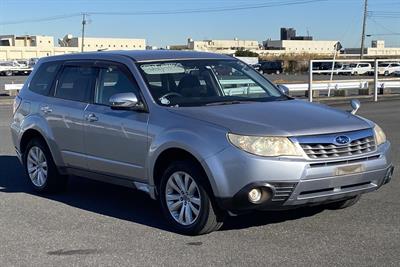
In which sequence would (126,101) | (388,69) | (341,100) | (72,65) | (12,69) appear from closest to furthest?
(126,101), (72,65), (341,100), (388,69), (12,69)

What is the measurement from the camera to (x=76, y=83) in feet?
25.1

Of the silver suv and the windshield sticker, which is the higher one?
the windshield sticker

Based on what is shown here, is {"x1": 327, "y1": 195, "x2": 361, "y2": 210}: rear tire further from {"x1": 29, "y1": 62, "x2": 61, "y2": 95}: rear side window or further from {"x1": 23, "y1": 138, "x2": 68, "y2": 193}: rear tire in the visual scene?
{"x1": 29, "y1": 62, "x2": 61, "y2": 95}: rear side window

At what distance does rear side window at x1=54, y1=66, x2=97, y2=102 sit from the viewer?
291 inches

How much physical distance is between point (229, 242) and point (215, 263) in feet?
1.98

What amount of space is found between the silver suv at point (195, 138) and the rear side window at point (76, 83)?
0.6 inches

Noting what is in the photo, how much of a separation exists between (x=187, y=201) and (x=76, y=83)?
2.46 meters

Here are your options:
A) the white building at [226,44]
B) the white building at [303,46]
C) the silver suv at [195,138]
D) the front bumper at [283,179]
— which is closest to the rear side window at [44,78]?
the silver suv at [195,138]

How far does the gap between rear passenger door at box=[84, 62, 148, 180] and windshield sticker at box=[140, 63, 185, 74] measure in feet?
0.62

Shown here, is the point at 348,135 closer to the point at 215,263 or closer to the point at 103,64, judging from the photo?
the point at 215,263

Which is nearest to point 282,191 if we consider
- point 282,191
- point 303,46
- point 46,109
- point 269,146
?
point 282,191

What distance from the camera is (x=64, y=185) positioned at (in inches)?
321

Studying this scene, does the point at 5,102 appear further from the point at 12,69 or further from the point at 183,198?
the point at 12,69

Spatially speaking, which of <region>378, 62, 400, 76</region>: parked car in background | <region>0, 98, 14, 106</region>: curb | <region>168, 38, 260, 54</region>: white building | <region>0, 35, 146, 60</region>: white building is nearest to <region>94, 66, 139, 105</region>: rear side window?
<region>0, 98, 14, 106</region>: curb
